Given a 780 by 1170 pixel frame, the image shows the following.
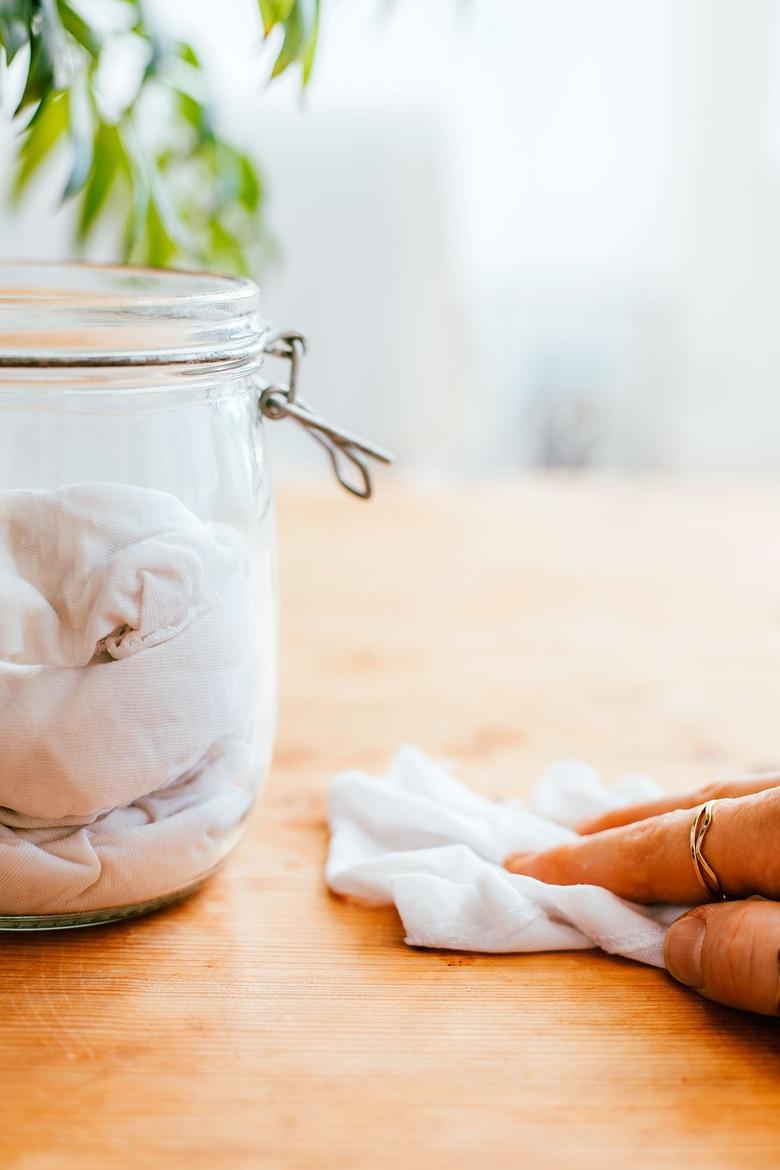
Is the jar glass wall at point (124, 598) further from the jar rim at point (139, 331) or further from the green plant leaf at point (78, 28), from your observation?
the green plant leaf at point (78, 28)

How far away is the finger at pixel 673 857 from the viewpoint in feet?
1.64

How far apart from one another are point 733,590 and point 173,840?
69cm

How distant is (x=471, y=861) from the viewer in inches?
23.1

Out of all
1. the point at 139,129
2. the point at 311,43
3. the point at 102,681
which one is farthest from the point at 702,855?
the point at 139,129

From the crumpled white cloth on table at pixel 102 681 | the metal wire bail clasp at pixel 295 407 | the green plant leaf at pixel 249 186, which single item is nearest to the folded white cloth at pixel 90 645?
the crumpled white cloth on table at pixel 102 681

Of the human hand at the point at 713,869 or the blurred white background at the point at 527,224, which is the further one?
the blurred white background at the point at 527,224

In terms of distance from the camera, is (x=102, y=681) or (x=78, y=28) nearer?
(x=102, y=681)

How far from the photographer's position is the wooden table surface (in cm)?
42

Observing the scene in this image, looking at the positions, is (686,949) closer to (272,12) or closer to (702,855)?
(702,855)

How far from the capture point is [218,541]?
1.79ft

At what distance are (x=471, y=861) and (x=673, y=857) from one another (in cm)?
10

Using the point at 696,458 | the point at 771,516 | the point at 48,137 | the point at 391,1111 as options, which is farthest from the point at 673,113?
the point at 391,1111

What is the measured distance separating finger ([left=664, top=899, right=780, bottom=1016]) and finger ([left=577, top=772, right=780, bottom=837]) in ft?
0.21

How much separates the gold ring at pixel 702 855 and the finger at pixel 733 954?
1cm
